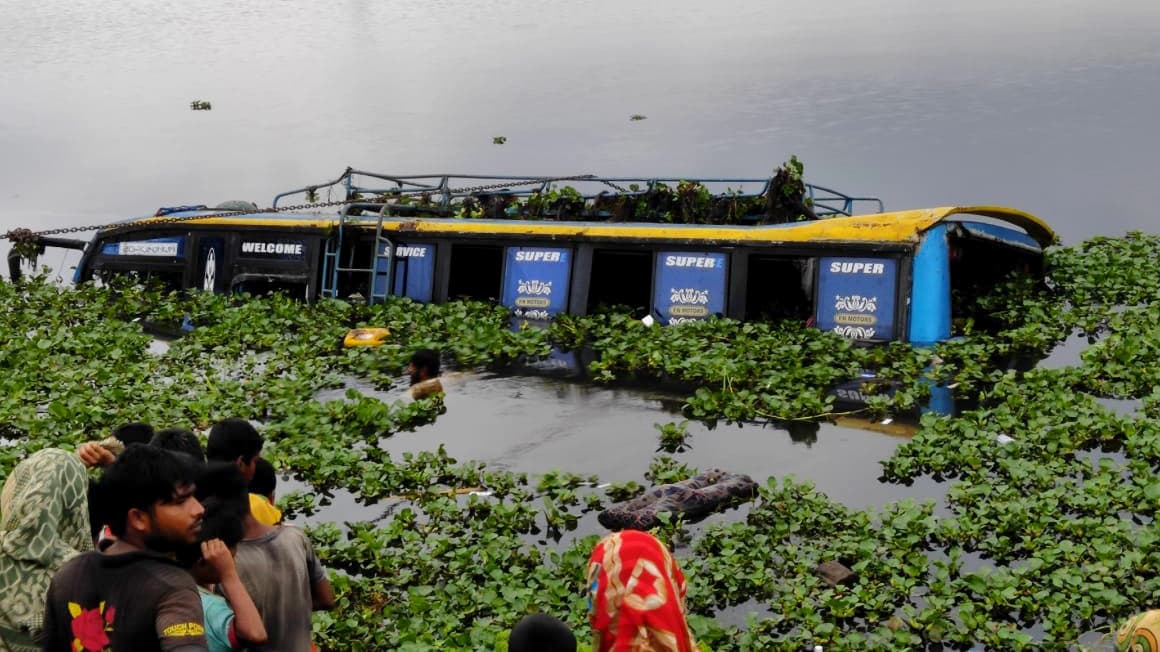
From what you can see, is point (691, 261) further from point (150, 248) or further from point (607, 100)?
point (607, 100)

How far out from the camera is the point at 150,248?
64.4 ft

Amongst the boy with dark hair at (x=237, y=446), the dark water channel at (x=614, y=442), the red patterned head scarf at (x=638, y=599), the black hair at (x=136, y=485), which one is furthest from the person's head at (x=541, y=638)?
the dark water channel at (x=614, y=442)

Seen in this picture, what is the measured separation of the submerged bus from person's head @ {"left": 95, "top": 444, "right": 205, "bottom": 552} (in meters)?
10.3

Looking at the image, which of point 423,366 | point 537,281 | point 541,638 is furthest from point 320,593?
point 537,281

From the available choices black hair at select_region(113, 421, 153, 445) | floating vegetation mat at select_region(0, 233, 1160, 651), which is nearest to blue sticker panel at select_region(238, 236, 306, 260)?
floating vegetation mat at select_region(0, 233, 1160, 651)

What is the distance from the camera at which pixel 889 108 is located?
44719 millimetres

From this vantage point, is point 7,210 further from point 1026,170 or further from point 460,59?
point 1026,170

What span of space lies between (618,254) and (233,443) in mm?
10764

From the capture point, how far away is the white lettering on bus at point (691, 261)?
14.7 meters

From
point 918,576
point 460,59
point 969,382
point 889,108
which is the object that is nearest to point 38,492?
point 918,576

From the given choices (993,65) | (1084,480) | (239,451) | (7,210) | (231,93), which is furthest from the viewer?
(231,93)

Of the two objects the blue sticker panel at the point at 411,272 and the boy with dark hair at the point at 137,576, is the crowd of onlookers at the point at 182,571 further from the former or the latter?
the blue sticker panel at the point at 411,272

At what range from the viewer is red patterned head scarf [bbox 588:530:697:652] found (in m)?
4.61

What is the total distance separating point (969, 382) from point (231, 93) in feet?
158
